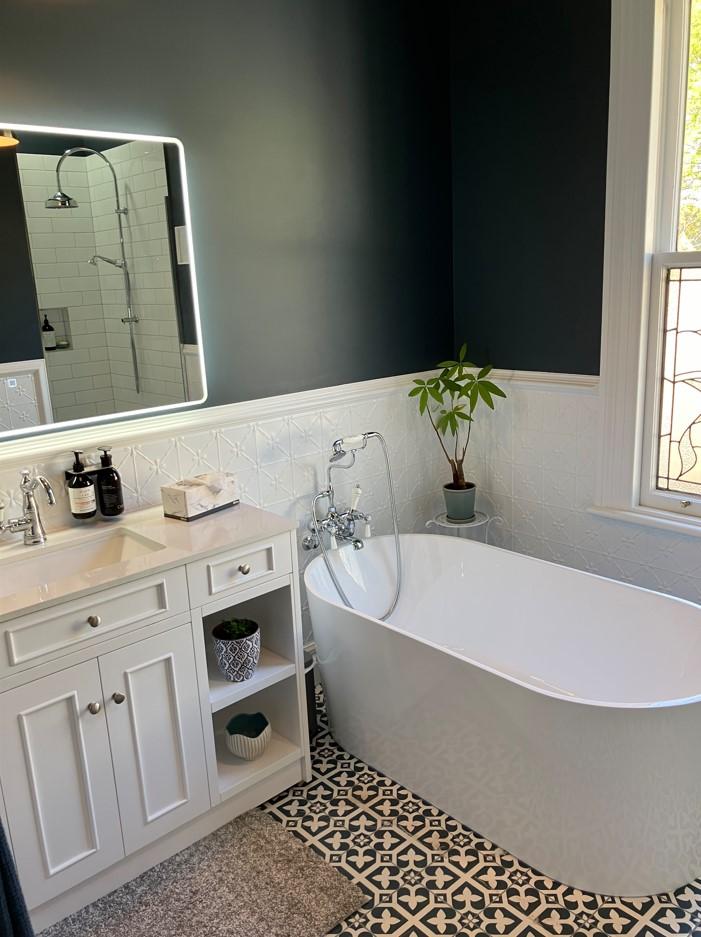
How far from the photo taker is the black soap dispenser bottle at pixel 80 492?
7.71ft

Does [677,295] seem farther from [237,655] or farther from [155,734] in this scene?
[155,734]

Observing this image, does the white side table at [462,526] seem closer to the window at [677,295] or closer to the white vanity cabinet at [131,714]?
the window at [677,295]

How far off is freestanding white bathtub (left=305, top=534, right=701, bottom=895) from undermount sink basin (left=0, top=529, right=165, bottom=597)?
0.65 metres

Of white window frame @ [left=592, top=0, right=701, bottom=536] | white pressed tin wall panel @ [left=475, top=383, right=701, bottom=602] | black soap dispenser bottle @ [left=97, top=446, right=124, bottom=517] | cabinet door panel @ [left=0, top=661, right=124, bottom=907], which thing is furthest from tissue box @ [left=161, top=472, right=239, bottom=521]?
white window frame @ [left=592, top=0, right=701, bottom=536]

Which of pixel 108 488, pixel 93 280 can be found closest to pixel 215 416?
pixel 108 488

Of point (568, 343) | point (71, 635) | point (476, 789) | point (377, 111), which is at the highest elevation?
point (377, 111)

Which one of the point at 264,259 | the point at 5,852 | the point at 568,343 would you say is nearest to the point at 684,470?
the point at 568,343

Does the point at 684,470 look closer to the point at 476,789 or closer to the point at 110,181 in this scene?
the point at 476,789

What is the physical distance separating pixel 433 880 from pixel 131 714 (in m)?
0.94

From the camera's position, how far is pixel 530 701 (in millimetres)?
2018

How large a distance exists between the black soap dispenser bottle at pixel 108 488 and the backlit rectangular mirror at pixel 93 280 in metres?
0.14

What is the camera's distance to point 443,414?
11.1 ft

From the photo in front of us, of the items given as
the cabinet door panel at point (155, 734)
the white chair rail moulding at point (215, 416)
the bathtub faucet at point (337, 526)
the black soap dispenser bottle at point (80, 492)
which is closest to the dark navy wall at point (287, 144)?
the white chair rail moulding at point (215, 416)

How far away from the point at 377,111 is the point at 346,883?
2.74 m
